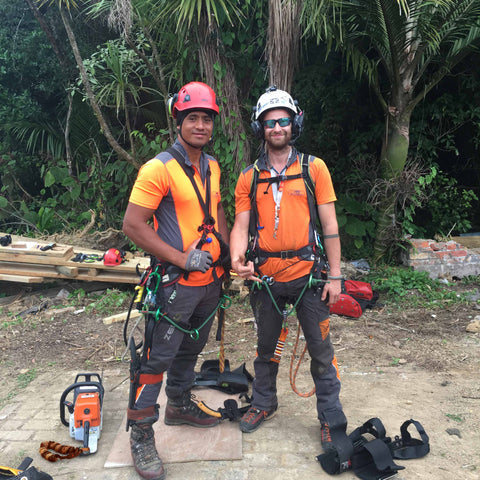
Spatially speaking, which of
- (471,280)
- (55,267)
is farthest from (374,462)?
(55,267)

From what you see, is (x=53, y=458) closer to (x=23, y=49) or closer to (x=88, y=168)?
(x=88, y=168)

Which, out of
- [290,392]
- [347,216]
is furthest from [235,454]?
[347,216]

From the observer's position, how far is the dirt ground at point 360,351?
3615 mm

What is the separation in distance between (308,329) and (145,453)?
1.42m

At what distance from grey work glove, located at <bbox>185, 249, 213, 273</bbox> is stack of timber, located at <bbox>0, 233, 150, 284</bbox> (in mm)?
3803

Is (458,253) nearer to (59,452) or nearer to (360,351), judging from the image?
(360,351)

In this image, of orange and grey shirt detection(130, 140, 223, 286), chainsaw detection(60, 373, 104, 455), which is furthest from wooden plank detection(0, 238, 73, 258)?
orange and grey shirt detection(130, 140, 223, 286)

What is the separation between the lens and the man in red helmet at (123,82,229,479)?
284 centimetres

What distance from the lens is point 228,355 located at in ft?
16.1

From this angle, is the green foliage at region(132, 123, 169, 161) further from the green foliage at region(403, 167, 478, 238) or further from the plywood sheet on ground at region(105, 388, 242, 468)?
the plywood sheet on ground at region(105, 388, 242, 468)

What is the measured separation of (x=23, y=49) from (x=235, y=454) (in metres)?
9.67

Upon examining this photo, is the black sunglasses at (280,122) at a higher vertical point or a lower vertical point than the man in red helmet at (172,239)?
higher

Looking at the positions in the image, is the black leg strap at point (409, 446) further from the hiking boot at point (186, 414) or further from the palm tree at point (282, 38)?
the palm tree at point (282, 38)

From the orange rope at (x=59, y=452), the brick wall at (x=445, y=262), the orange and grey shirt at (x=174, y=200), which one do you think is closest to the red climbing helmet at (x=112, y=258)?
the orange rope at (x=59, y=452)
